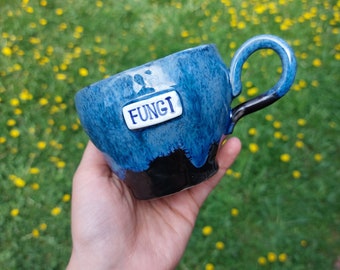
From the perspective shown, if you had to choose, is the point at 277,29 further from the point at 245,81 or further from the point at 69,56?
the point at 69,56

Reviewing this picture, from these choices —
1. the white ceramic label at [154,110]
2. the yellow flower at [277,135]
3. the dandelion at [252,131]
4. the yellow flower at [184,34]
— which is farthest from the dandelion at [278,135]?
the white ceramic label at [154,110]

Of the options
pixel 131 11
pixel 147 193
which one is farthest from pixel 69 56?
pixel 147 193

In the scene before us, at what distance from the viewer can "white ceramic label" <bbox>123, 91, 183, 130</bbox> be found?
104 centimetres

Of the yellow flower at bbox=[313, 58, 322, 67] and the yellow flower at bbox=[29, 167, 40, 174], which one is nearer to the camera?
the yellow flower at bbox=[29, 167, 40, 174]

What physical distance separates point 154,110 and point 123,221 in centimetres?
49

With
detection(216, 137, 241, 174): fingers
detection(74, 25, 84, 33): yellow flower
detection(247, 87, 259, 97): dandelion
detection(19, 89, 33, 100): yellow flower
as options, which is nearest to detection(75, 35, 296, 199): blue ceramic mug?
detection(216, 137, 241, 174): fingers

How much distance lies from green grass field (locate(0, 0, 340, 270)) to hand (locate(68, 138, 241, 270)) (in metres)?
0.44

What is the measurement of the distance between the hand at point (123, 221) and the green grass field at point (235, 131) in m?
0.44

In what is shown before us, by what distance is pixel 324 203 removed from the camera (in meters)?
1.99

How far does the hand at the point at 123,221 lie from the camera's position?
1.32 metres

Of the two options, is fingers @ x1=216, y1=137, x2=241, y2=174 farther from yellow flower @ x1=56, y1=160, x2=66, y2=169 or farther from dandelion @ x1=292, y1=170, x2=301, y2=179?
yellow flower @ x1=56, y1=160, x2=66, y2=169

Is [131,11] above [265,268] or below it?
above

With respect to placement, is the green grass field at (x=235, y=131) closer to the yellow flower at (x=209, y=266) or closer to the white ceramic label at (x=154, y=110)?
the yellow flower at (x=209, y=266)

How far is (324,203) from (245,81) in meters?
0.78
